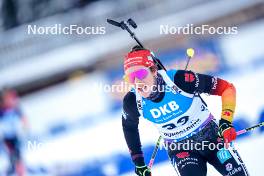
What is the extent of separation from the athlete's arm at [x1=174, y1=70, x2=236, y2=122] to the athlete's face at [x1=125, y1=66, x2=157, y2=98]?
0.13 m

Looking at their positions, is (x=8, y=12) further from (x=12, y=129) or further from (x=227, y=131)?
(x=227, y=131)

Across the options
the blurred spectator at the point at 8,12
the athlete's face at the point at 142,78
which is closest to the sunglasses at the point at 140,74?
the athlete's face at the point at 142,78

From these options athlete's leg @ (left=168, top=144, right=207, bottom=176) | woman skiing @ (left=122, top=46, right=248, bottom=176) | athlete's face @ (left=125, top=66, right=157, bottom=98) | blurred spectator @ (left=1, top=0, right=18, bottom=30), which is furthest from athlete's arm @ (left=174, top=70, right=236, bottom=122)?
blurred spectator @ (left=1, top=0, right=18, bottom=30)

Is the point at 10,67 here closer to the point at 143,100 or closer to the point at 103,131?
the point at 103,131

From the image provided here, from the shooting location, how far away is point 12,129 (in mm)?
3871

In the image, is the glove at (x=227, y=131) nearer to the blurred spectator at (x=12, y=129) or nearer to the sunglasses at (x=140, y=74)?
the sunglasses at (x=140, y=74)

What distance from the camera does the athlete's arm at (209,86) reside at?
8.22 feet

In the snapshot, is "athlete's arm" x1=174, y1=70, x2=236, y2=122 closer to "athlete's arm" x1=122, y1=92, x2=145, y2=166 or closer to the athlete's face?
the athlete's face

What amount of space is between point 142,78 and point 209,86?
13.3 inches

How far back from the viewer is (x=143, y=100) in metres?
2.61

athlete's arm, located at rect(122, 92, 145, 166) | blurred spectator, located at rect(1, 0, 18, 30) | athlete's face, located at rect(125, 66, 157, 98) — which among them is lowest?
athlete's arm, located at rect(122, 92, 145, 166)

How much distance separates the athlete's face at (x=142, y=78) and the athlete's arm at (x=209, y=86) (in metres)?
0.13

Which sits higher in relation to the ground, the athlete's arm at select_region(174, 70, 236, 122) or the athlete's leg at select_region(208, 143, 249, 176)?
the athlete's arm at select_region(174, 70, 236, 122)

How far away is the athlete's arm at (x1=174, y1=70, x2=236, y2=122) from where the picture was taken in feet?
8.22
